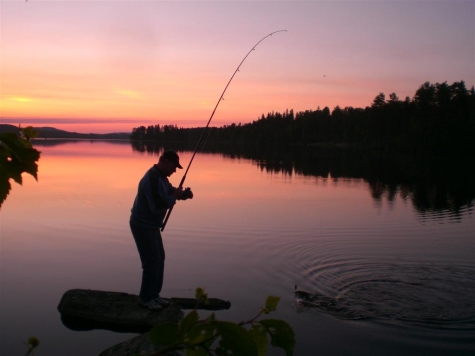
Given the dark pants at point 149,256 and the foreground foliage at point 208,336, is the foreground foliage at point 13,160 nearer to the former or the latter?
the foreground foliage at point 208,336

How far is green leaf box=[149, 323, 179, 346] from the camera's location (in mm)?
1343

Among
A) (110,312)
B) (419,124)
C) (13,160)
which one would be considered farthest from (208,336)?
(419,124)

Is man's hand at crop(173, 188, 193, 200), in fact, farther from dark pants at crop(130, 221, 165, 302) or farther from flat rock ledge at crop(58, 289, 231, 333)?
flat rock ledge at crop(58, 289, 231, 333)

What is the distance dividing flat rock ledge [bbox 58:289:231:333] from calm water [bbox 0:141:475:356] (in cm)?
20

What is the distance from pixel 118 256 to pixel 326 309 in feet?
15.8

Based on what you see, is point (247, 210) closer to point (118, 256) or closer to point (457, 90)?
point (118, 256)

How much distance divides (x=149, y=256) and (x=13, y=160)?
592 cm

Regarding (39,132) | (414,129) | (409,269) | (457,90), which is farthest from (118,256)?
(457,90)

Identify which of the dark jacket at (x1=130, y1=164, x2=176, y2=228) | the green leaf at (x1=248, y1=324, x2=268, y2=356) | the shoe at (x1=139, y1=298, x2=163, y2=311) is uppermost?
the green leaf at (x1=248, y1=324, x2=268, y2=356)

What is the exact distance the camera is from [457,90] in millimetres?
73875

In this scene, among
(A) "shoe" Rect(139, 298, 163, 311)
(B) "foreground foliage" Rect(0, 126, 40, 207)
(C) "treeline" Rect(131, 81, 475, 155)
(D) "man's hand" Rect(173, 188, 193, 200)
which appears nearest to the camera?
(B) "foreground foliage" Rect(0, 126, 40, 207)

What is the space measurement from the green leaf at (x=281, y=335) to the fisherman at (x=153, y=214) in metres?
5.37

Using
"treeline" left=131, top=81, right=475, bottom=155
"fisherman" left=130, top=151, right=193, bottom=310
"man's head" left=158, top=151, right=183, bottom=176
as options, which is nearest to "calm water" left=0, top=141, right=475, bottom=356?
"fisherman" left=130, top=151, right=193, bottom=310

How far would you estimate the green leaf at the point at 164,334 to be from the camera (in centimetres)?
134
